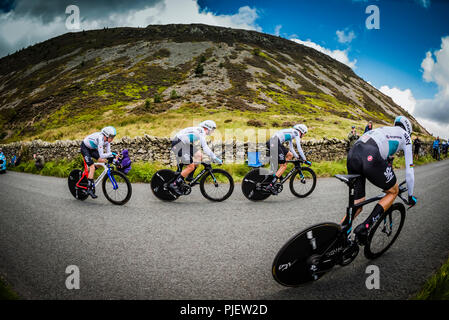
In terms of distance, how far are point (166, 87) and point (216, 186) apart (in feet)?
131

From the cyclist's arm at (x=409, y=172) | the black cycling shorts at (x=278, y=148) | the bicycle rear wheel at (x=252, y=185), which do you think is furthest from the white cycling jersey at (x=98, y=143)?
the cyclist's arm at (x=409, y=172)

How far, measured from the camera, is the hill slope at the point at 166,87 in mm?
26859

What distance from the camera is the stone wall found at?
10.4m

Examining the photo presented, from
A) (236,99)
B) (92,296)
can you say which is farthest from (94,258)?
(236,99)

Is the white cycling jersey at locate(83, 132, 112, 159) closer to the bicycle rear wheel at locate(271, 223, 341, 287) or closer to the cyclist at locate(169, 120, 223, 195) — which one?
the cyclist at locate(169, 120, 223, 195)

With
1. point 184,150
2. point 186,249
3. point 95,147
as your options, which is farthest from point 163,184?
point 186,249

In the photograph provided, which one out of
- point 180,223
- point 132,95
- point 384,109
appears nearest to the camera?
point 180,223

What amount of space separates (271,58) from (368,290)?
73.4 m

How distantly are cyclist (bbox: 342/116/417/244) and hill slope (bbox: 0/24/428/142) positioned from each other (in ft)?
54.0

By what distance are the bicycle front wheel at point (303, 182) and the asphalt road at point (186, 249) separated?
36 cm

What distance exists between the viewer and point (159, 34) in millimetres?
77938

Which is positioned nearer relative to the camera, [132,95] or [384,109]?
[132,95]

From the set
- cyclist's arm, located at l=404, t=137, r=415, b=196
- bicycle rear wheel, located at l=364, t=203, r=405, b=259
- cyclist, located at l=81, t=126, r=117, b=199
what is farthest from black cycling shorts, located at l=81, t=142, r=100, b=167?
cyclist's arm, located at l=404, t=137, r=415, b=196
